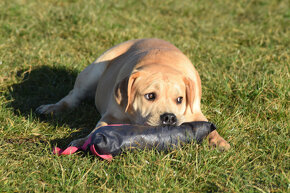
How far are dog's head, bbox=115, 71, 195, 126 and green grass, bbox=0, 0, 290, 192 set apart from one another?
49 cm

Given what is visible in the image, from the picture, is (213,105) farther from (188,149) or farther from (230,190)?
(230,190)

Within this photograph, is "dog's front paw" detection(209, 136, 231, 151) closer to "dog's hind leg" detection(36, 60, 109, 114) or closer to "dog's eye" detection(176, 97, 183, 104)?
"dog's eye" detection(176, 97, 183, 104)

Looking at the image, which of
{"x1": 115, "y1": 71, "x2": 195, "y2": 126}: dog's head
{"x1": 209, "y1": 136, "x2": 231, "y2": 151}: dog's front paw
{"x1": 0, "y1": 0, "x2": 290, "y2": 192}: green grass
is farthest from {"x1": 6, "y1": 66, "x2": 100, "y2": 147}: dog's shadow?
{"x1": 209, "y1": 136, "x2": 231, "y2": 151}: dog's front paw

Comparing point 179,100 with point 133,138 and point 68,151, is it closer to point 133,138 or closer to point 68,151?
point 133,138

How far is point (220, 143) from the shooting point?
423 cm

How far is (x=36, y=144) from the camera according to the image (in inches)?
179

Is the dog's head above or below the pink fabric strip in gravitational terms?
above

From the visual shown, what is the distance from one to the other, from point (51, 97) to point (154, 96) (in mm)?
2302

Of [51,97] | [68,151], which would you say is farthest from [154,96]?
[51,97]

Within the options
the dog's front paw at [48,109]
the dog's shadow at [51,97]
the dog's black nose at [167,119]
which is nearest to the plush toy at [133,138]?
the dog's black nose at [167,119]

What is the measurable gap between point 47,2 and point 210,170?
7.16 metres

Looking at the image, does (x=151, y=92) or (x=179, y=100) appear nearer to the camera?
(x=151, y=92)

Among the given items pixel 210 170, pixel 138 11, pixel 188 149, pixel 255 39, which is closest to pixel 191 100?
pixel 188 149

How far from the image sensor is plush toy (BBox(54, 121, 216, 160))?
3.88 metres
